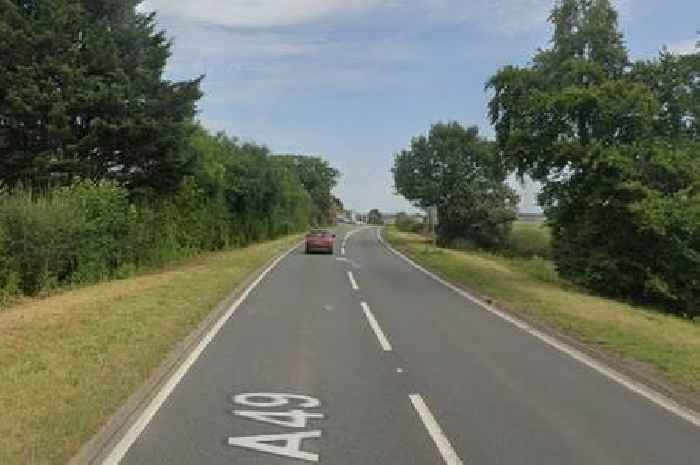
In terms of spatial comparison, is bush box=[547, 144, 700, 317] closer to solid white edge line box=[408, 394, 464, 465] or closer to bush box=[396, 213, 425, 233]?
solid white edge line box=[408, 394, 464, 465]

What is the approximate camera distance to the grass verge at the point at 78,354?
25.3 ft

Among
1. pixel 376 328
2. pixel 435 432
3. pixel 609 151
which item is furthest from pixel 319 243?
pixel 435 432

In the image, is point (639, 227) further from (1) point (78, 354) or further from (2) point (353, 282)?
(1) point (78, 354)

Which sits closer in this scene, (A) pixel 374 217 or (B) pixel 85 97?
(B) pixel 85 97

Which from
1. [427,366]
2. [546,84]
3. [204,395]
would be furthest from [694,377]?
[546,84]

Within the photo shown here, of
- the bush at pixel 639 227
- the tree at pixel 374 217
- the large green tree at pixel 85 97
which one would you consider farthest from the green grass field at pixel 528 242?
the tree at pixel 374 217

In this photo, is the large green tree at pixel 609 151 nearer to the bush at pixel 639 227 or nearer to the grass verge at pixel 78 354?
the bush at pixel 639 227

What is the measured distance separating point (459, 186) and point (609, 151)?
37730mm

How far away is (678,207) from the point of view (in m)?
25.2

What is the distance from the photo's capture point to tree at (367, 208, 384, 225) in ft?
567

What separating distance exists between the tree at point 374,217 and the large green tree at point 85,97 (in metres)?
139

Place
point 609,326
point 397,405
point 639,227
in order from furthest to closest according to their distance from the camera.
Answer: point 639,227 < point 609,326 < point 397,405

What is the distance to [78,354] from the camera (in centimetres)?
1202

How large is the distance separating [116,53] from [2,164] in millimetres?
5455
